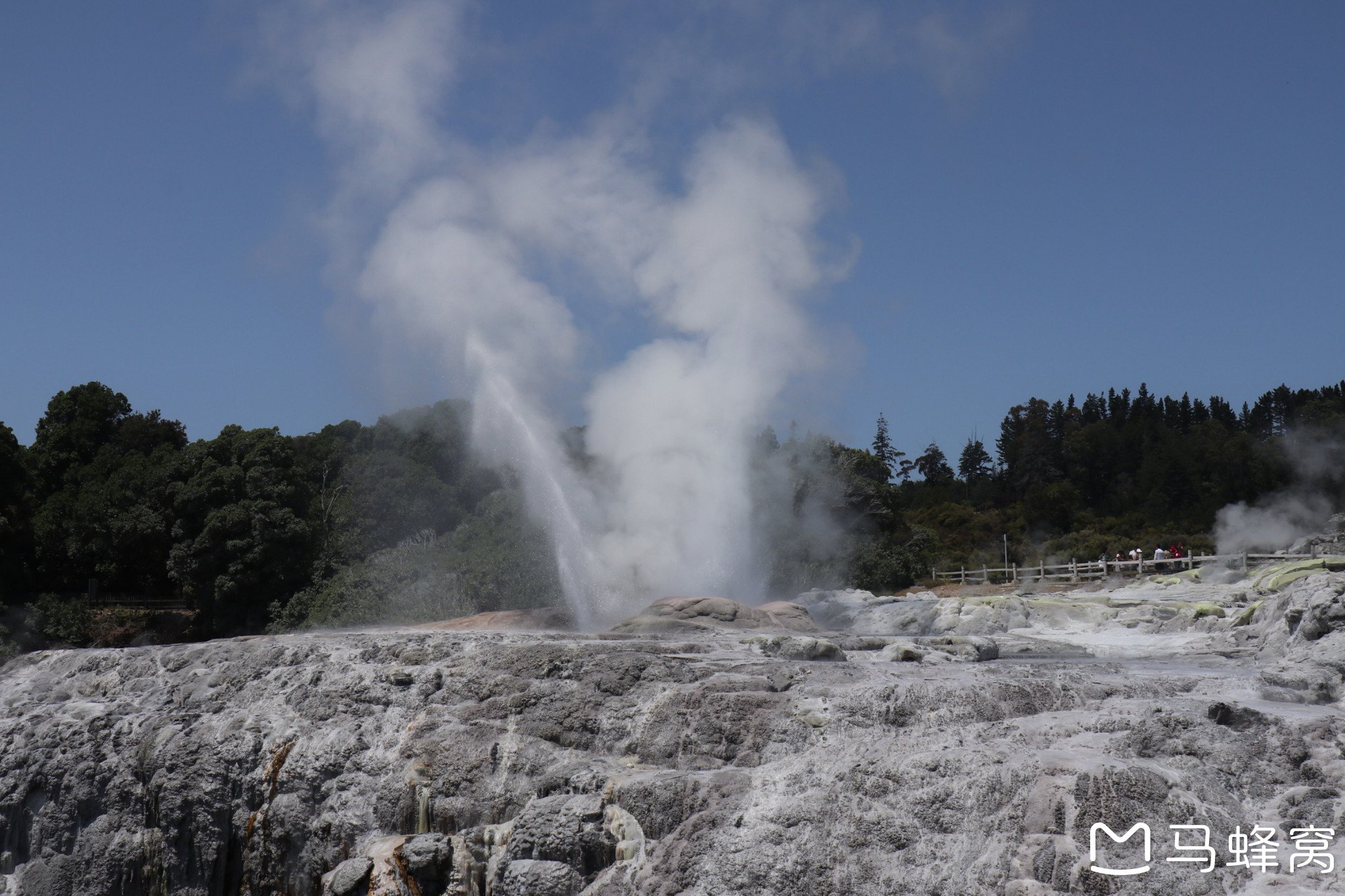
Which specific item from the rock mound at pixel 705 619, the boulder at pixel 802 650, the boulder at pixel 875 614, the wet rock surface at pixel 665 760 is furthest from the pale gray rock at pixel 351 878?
the boulder at pixel 875 614

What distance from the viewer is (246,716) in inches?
484

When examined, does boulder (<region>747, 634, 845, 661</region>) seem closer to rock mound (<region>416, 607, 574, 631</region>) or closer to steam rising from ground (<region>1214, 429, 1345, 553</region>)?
rock mound (<region>416, 607, 574, 631</region>)

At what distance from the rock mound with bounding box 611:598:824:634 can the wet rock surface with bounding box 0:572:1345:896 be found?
0.30 meters

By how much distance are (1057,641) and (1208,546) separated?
106ft

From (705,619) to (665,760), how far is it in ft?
23.0

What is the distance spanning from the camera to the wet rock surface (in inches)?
285

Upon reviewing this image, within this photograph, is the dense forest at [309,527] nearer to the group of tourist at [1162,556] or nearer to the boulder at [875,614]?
the boulder at [875,614]

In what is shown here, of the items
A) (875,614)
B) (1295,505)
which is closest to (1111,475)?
(1295,505)

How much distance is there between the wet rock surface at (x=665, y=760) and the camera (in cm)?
725

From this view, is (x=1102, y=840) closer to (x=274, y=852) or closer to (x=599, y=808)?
(x=599, y=808)

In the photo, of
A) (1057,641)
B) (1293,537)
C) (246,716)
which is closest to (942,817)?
(246,716)

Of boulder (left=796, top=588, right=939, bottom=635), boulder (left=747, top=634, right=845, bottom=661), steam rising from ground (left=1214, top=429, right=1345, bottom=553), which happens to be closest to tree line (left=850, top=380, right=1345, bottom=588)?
steam rising from ground (left=1214, top=429, right=1345, bottom=553)

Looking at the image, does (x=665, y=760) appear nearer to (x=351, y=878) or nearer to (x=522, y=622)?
(x=351, y=878)

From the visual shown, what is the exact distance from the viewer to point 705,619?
16672 millimetres
